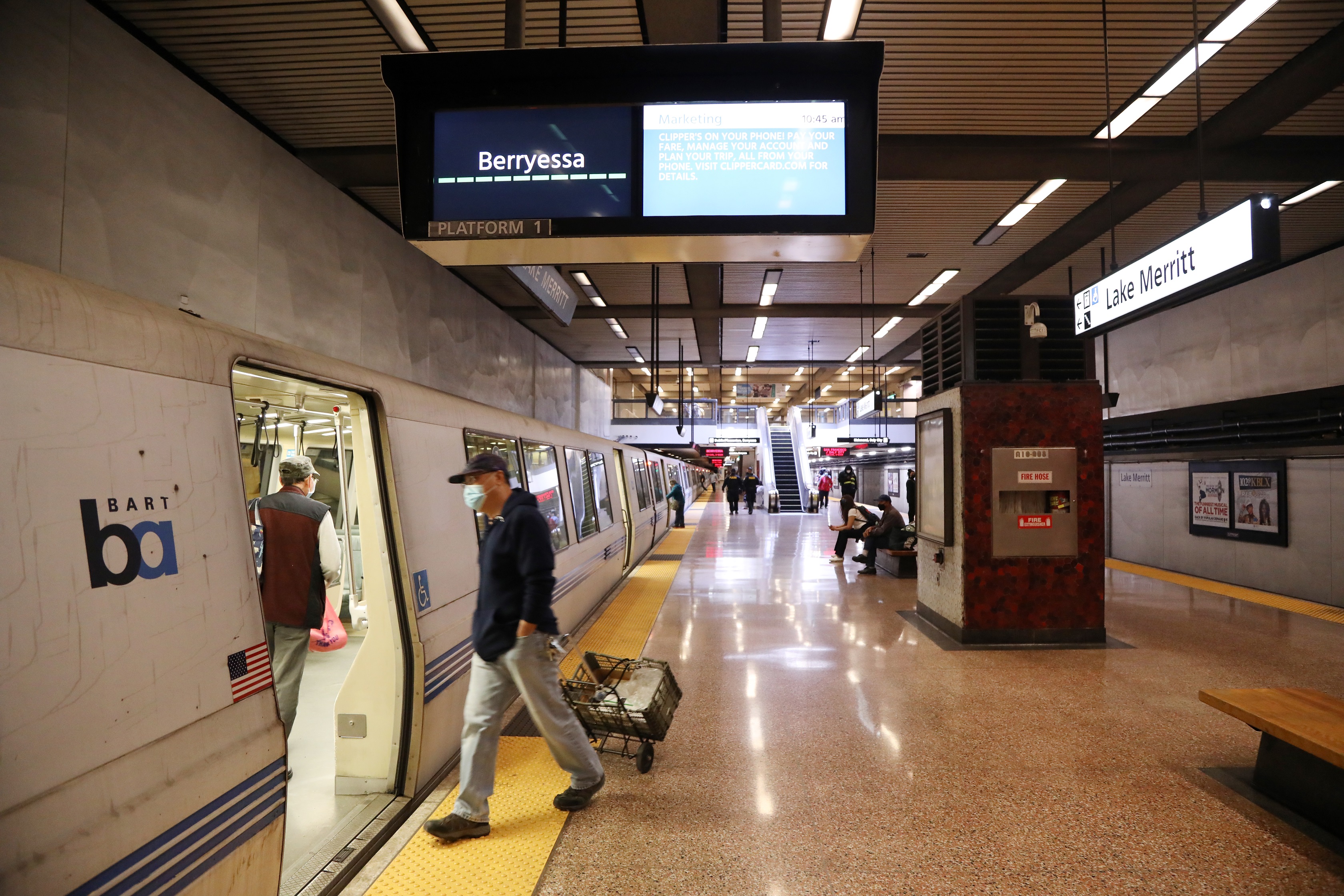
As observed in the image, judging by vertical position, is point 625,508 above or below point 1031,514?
below

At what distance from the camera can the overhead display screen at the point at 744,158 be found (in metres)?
2.68

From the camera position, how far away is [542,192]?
271 cm

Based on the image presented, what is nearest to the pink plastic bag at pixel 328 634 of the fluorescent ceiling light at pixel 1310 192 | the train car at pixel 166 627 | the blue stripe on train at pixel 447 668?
the train car at pixel 166 627

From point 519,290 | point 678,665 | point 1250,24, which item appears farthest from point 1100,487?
point 519,290

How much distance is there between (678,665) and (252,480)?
16.4 feet

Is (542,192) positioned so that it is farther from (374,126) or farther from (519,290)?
(519,290)

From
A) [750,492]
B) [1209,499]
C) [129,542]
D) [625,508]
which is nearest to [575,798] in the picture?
[129,542]

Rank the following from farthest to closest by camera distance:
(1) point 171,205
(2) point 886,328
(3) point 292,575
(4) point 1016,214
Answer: (2) point 886,328 < (4) point 1016,214 < (1) point 171,205 < (3) point 292,575

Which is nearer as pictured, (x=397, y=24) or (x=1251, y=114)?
(x=397, y=24)

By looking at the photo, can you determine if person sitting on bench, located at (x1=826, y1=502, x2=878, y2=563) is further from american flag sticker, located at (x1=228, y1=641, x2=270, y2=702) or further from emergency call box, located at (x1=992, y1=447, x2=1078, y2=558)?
american flag sticker, located at (x1=228, y1=641, x2=270, y2=702)

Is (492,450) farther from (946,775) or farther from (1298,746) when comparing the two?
(1298,746)

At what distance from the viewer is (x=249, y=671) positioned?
2119 mm

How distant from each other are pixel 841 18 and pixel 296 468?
169 inches

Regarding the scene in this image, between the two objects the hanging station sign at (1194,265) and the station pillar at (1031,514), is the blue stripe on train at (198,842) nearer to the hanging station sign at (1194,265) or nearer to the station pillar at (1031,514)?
the hanging station sign at (1194,265)
